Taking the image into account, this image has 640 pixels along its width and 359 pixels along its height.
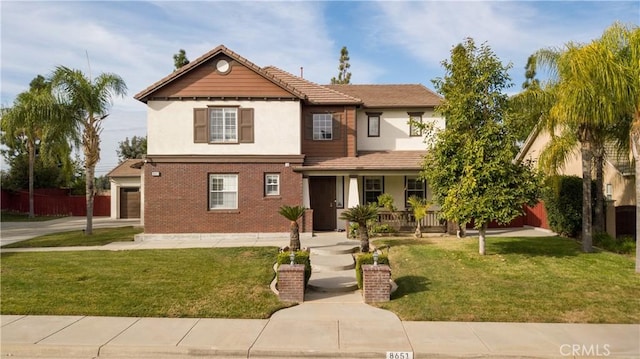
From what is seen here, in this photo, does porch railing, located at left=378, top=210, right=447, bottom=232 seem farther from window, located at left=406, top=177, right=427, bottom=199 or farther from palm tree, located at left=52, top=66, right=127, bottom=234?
palm tree, located at left=52, top=66, right=127, bottom=234

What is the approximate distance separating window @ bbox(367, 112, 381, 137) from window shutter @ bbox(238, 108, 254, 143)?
18.8ft

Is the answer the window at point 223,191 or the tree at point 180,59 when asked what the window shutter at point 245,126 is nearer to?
the window at point 223,191

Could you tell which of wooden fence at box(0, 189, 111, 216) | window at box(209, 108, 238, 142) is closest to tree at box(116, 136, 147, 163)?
wooden fence at box(0, 189, 111, 216)

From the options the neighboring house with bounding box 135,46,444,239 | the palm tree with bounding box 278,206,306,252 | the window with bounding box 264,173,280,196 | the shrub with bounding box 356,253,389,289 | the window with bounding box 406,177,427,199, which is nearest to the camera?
the shrub with bounding box 356,253,389,289

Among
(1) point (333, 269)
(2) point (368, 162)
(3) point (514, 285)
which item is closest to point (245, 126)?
(2) point (368, 162)

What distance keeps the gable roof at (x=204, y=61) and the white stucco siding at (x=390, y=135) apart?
13.7 feet

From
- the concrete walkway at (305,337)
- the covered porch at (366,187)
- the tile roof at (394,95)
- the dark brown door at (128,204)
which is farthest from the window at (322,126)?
the dark brown door at (128,204)

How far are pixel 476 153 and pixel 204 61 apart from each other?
1090 cm

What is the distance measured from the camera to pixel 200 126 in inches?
689

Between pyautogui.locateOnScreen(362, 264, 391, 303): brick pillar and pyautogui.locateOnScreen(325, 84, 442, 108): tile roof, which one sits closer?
pyautogui.locateOnScreen(362, 264, 391, 303): brick pillar

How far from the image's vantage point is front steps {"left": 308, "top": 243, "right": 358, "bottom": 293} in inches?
409

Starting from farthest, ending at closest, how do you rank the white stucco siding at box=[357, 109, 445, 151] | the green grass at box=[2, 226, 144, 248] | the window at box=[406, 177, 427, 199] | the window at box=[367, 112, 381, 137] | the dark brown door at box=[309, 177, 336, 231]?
the window at box=[367, 112, 381, 137] < the white stucco siding at box=[357, 109, 445, 151] < the window at box=[406, 177, 427, 199] < the dark brown door at box=[309, 177, 336, 231] < the green grass at box=[2, 226, 144, 248]

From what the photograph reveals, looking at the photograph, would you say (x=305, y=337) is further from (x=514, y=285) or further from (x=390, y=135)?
(x=390, y=135)

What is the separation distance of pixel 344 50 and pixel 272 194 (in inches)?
1388
